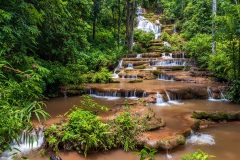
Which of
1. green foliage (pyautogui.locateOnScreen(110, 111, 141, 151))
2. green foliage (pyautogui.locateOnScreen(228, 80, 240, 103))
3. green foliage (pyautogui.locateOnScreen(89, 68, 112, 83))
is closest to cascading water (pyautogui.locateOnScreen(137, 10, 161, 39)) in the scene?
green foliage (pyautogui.locateOnScreen(89, 68, 112, 83))

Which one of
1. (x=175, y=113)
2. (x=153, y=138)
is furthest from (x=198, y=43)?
(x=153, y=138)

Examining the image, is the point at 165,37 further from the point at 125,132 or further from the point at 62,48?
the point at 125,132

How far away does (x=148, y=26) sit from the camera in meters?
27.2

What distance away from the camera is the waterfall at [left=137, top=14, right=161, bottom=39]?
25.5m

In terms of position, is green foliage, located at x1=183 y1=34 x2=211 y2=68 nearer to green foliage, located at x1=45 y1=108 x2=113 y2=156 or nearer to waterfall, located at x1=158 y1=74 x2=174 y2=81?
waterfall, located at x1=158 y1=74 x2=174 y2=81

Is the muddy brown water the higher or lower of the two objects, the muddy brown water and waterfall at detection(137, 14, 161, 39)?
the lower

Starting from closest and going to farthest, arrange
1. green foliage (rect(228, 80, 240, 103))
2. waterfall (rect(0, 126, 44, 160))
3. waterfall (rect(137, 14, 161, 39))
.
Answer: waterfall (rect(0, 126, 44, 160)) → green foliage (rect(228, 80, 240, 103)) → waterfall (rect(137, 14, 161, 39))

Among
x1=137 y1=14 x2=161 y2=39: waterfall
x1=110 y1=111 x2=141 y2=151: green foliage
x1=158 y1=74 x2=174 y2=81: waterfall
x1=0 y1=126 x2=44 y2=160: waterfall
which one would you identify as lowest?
x1=0 y1=126 x2=44 y2=160: waterfall

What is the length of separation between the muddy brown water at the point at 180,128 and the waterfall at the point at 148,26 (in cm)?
1656

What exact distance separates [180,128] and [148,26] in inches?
877

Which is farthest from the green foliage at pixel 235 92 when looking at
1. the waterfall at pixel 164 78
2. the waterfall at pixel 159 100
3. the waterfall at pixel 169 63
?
the waterfall at pixel 169 63

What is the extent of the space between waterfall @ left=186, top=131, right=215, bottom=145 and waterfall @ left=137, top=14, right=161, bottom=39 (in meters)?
19.3

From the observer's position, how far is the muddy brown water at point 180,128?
5.18m

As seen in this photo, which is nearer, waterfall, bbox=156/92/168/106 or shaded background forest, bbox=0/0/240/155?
shaded background forest, bbox=0/0/240/155
